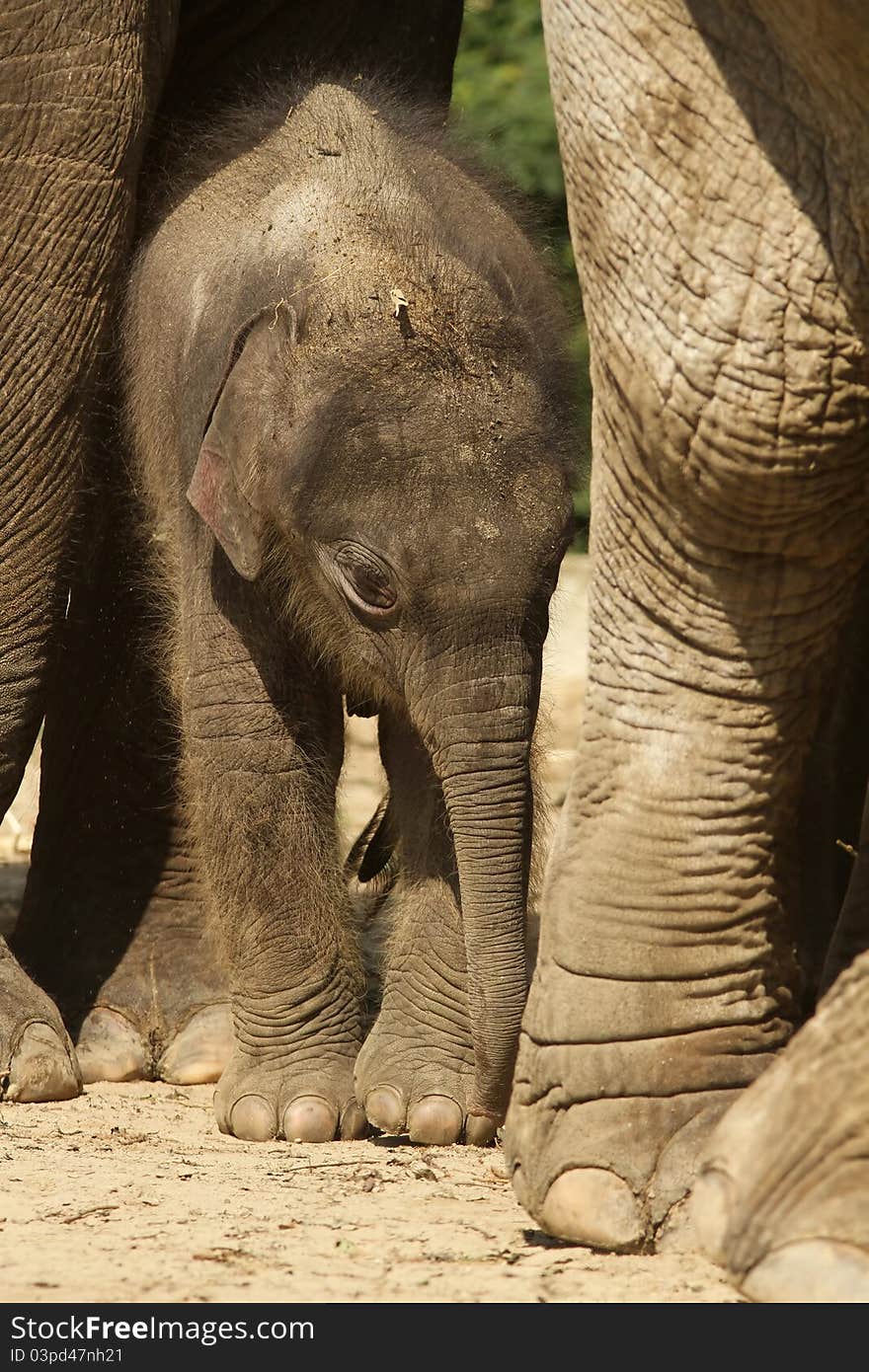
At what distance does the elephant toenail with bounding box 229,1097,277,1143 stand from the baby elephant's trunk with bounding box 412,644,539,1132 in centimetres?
39

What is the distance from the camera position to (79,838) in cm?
486

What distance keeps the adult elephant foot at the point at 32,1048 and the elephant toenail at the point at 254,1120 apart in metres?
0.39

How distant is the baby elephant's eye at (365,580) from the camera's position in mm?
3766

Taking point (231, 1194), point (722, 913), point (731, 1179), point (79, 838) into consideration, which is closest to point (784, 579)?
point (722, 913)

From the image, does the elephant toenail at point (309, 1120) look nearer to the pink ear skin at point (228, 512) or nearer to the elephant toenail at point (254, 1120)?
the elephant toenail at point (254, 1120)

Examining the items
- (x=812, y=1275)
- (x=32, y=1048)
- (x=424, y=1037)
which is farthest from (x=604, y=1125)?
(x=32, y=1048)

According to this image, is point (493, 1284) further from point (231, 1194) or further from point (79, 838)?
point (79, 838)

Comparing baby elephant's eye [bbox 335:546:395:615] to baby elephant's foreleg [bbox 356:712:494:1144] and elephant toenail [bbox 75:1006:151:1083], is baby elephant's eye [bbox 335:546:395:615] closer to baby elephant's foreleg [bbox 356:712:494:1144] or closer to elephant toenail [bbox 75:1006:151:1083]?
baby elephant's foreleg [bbox 356:712:494:1144]

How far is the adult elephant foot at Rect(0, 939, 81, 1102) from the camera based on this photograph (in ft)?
13.6

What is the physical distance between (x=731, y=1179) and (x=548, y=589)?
4.46ft

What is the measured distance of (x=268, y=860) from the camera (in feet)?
13.1

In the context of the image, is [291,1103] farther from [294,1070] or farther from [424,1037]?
[424,1037]

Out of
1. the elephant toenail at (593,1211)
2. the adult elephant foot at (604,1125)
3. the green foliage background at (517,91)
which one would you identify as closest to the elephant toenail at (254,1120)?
the adult elephant foot at (604,1125)

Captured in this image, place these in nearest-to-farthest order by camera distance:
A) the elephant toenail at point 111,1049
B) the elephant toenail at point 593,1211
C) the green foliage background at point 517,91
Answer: the elephant toenail at point 593,1211
the elephant toenail at point 111,1049
the green foliage background at point 517,91
